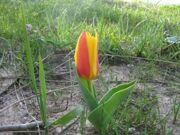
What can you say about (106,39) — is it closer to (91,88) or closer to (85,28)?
(85,28)

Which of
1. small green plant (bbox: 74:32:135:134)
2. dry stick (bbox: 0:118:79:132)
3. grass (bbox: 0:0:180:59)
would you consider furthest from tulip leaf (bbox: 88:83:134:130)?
grass (bbox: 0:0:180:59)

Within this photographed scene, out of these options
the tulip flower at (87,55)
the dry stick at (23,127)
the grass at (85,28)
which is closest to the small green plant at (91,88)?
the tulip flower at (87,55)

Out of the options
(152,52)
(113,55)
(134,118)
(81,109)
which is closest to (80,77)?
(81,109)

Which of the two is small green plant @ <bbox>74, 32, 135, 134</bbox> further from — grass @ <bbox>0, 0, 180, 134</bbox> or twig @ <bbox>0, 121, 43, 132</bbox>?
twig @ <bbox>0, 121, 43, 132</bbox>

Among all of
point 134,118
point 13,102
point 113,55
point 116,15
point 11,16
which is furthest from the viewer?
point 116,15

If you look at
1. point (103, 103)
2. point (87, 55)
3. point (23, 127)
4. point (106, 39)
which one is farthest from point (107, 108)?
point (106, 39)

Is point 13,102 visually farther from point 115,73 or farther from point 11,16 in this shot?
point 11,16
